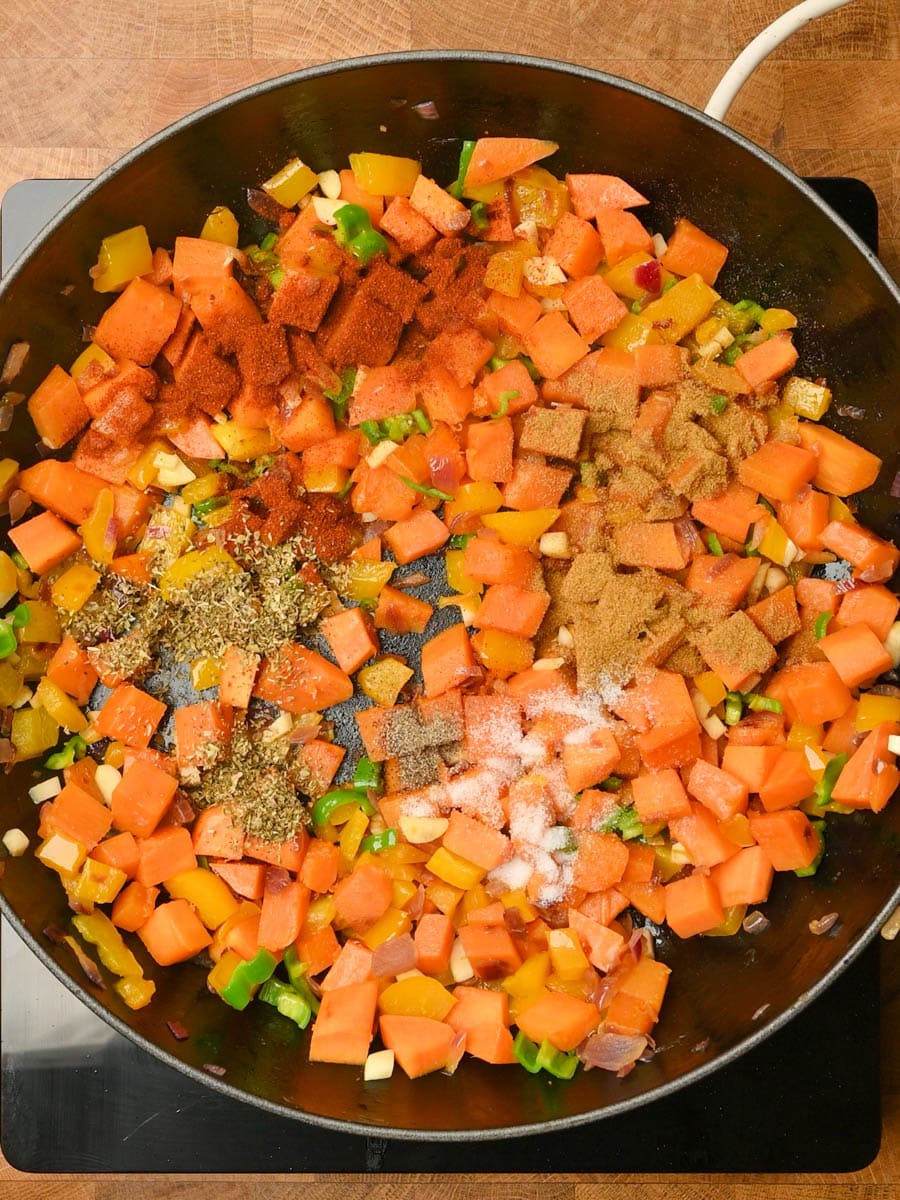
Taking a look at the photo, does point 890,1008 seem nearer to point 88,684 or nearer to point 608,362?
point 608,362

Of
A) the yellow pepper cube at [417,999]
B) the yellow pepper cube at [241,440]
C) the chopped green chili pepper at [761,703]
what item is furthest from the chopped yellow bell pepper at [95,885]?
the chopped green chili pepper at [761,703]

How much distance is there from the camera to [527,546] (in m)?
2.21

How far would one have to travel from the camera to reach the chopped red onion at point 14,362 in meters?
2.08

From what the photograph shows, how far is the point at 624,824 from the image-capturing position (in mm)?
2158

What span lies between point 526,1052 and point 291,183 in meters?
1.82

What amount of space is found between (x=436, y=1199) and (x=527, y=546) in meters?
1.39

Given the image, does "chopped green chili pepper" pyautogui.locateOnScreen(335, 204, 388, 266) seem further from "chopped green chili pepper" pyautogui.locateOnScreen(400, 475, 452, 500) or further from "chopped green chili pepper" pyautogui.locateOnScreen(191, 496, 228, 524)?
"chopped green chili pepper" pyautogui.locateOnScreen(191, 496, 228, 524)

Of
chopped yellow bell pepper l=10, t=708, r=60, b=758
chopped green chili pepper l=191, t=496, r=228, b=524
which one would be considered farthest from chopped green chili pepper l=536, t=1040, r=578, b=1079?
chopped green chili pepper l=191, t=496, r=228, b=524

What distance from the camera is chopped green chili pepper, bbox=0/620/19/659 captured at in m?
2.08

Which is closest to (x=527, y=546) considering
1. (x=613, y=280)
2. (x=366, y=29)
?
(x=613, y=280)

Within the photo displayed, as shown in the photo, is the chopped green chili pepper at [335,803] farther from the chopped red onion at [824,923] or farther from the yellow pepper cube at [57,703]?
the chopped red onion at [824,923]

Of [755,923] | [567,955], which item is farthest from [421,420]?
[755,923]

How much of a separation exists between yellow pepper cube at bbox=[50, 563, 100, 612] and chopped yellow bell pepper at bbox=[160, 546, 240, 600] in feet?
0.48

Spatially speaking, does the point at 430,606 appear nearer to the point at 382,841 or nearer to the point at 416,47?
the point at 382,841
